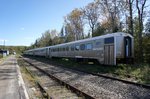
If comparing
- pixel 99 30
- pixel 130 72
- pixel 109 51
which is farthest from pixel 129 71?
pixel 99 30

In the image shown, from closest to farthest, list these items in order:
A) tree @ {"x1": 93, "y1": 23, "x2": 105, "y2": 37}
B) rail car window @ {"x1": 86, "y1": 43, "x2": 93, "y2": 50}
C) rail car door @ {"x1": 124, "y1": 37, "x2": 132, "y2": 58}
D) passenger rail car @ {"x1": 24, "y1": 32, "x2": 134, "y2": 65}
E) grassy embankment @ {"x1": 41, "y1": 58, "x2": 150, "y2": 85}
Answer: grassy embankment @ {"x1": 41, "y1": 58, "x2": 150, "y2": 85} → passenger rail car @ {"x1": 24, "y1": 32, "x2": 134, "y2": 65} → rail car door @ {"x1": 124, "y1": 37, "x2": 132, "y2": 58} → rail car window @ {"x1": 86, "y1": 43, "x2": 93, "y2": 50} → tree @ {"x1": 93, "y1": 23, "x2": 105, "y2": 37}

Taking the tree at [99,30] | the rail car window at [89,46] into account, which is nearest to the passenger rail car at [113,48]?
the rail car window at [89,46]

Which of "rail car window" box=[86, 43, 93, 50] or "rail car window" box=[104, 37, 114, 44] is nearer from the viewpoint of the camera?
"rail car window" box=[104, 37, 114, 44]

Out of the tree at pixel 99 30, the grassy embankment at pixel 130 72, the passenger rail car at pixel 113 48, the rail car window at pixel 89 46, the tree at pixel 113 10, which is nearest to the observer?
the grassy embankment at pixel 130 72

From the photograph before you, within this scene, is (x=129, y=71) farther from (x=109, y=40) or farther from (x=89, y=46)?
(x=89, y=46)

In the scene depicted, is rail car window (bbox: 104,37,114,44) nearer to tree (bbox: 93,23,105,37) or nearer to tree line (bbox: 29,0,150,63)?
tree line (bbox: 29,0,150,63)

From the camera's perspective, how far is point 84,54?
2955 centimetres

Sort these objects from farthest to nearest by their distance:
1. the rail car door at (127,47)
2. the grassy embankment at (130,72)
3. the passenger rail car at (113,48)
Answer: the rail car door at (127,47), the passenger rail car at (113,48), the grassy embankment at (130,72)

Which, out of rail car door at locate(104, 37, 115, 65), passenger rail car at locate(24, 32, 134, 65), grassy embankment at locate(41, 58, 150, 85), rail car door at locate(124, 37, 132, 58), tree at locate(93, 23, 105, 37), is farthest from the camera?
tree at locate(93, 23, 105, 37)

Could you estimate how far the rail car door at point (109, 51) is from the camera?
23.0m

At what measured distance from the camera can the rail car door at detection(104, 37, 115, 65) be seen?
2305cm

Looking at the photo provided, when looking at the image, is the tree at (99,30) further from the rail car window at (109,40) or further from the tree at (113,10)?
the rail car window at (109,40)

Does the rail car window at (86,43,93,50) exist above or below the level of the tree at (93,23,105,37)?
below

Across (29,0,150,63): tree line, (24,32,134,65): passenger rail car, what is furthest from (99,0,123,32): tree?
(24,32,134,65): passenger rail car
